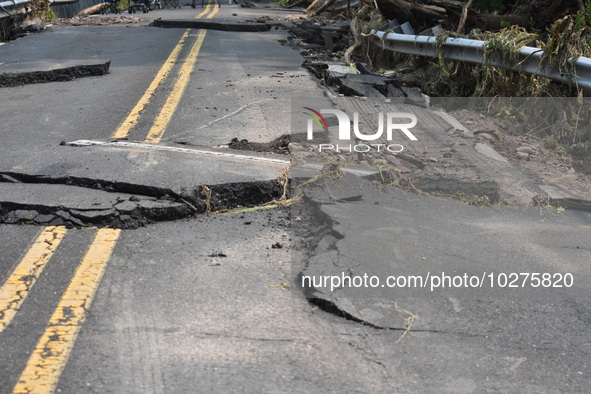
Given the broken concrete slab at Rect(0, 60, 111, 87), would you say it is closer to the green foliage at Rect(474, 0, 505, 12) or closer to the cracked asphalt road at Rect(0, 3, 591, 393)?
the cracked asphalt road at Rect(0, 3, 591, 393)

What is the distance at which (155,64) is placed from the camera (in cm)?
1080

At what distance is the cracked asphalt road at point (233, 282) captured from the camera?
9.77ft

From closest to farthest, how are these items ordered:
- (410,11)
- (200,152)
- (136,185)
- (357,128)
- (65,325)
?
1. (65,325)
2. (136,185)
3. (200,152)
4. (357,128)
5. (410,11)

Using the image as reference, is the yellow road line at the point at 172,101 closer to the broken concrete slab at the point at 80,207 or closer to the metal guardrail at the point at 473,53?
the broken concrete slab at the point at 80,207

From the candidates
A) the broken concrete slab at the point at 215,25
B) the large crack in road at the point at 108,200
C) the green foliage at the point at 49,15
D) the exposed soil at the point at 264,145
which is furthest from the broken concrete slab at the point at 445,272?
the green foliage at the point at 49,15

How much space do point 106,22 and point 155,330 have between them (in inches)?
584

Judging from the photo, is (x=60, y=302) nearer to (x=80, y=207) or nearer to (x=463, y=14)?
(x=80, y=207)

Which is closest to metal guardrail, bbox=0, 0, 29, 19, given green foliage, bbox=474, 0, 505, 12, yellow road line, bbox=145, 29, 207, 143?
yellow road line, bbox=145, 29, 207, 143

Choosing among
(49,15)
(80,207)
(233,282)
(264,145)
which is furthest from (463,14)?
(49,15)

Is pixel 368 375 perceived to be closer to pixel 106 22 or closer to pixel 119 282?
pixel 119 282

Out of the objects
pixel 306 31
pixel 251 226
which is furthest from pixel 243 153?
pixel 306 31

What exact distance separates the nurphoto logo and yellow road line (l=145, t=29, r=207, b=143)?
1410 mm

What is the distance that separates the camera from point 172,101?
318 inches

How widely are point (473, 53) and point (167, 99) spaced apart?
3.61 meters
